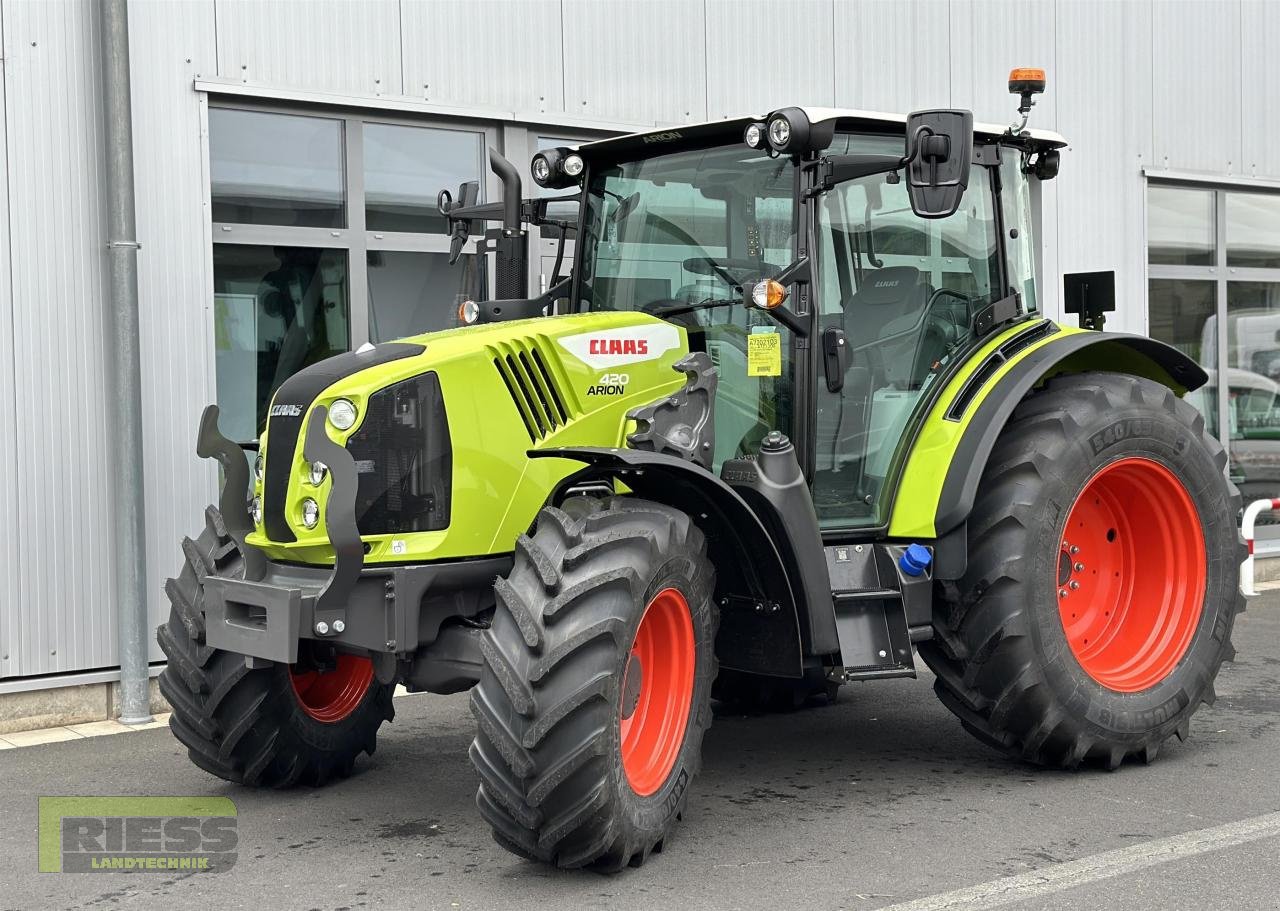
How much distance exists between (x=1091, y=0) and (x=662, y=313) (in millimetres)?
7118

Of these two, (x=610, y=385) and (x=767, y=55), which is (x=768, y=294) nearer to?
(x=610, y=385)

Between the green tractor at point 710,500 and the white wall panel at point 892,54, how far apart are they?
12.7 ft

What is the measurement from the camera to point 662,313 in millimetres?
5762

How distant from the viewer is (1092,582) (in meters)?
6.28

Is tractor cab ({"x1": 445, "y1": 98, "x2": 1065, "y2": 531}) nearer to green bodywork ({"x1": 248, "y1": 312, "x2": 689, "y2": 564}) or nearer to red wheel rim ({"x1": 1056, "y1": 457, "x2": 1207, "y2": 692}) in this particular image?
green bodywork ({"x1": 248, "y1": 312, "x2": 689, "y2": 564})

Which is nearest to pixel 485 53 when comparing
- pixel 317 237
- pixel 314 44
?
pixel 314 44

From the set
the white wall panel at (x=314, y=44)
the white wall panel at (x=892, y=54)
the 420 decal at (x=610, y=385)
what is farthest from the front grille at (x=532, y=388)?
the white wall panel at (x=892, y=54)

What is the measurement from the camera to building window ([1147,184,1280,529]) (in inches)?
471

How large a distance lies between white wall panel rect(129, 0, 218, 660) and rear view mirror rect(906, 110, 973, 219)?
406cm

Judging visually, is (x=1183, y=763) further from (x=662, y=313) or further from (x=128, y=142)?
(x=128, y=142)

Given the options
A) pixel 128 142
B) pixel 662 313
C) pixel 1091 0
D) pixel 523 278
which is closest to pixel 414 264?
pixel 128 142

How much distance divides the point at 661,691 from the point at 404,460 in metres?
1.15

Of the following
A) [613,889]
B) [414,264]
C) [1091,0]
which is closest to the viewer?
[613,889]

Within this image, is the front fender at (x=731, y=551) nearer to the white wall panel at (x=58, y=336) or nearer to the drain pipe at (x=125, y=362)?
the drain pipe at (x=125, y=362)
